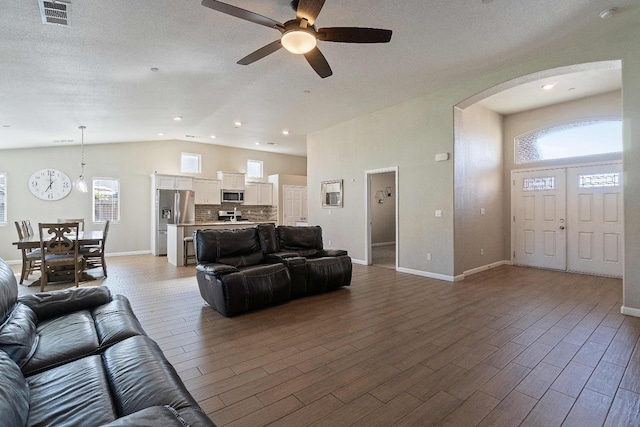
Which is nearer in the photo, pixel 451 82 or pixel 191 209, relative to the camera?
pixel 451 82

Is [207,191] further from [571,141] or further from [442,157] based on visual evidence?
[571,141]

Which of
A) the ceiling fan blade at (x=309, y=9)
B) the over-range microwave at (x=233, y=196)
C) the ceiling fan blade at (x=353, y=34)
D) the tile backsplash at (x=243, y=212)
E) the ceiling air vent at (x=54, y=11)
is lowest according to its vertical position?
the tile backsplash at (x=243, y=212)

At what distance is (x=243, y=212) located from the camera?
10570 millimetres

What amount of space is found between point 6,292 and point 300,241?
11.3 feet

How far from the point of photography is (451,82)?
501 centimetres

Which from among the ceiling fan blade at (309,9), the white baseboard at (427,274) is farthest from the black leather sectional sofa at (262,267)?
the ceiling fan blade at (309,9)

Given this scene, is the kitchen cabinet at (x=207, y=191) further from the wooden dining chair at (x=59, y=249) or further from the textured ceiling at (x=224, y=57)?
the wooden dining chair at (x=59, y=249)

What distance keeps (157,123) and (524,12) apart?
6.87 metres

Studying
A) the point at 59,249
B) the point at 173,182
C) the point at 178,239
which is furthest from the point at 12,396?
the point at 173,182

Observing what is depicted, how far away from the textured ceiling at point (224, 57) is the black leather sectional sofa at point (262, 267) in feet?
7.64

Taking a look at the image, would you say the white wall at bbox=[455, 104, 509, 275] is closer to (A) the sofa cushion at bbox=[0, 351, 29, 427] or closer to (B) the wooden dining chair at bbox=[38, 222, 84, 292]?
(A) the sofa cushion at bbox=[0, 351, 29, 427]

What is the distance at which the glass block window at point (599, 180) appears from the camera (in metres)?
5.52

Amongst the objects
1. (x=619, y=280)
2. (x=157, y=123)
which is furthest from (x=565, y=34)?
(x=157, y=123)

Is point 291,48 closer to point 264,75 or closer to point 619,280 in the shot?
point 264,75
